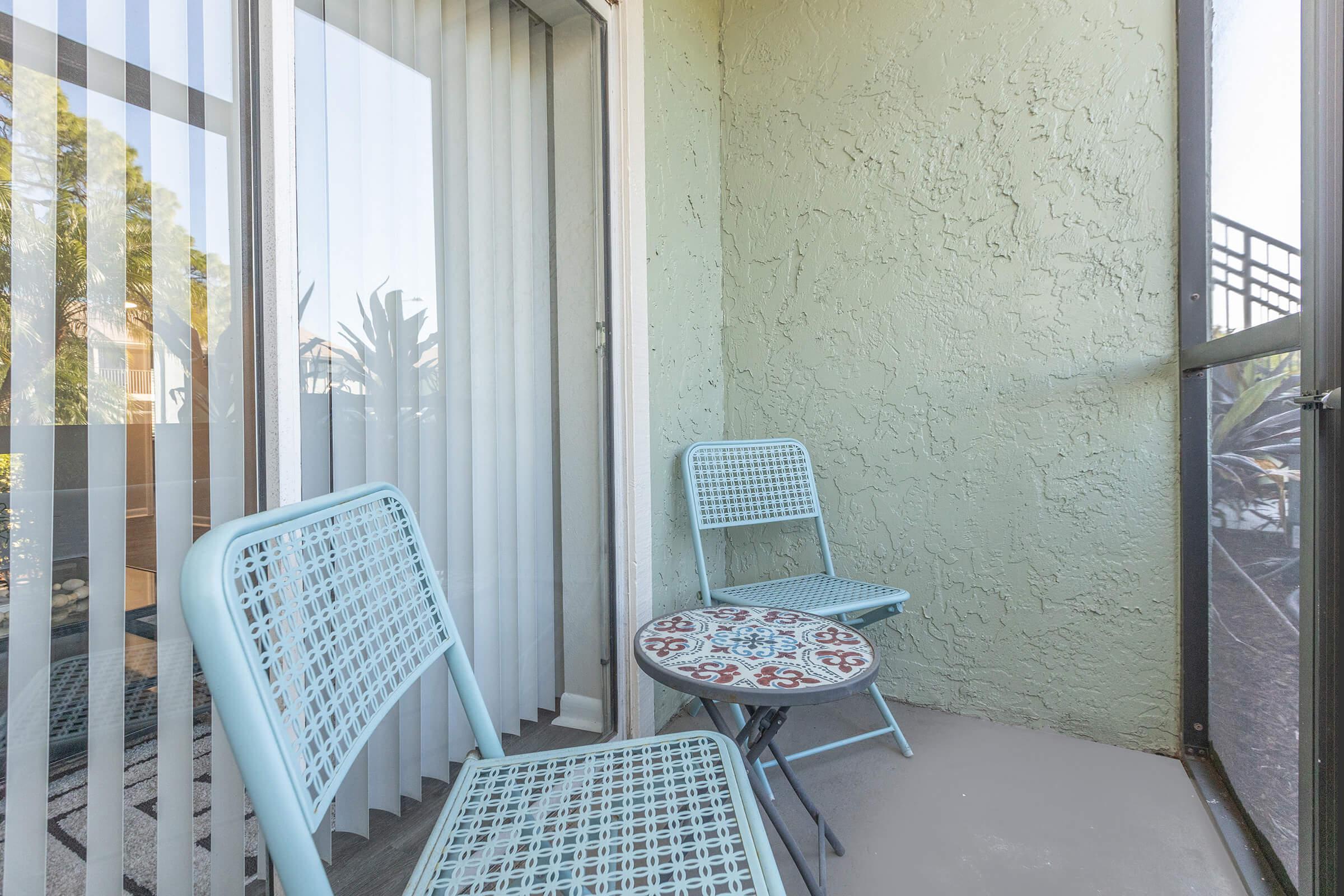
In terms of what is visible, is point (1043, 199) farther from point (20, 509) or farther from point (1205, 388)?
point (20, 509)

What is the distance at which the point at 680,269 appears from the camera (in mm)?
2293

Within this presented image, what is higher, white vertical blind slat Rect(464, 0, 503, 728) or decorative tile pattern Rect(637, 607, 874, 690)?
white vertical blind slat Rect(464, 0, 503, 728)


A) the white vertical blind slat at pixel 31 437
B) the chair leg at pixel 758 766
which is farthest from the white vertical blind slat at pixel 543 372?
the white vertical blind slat at pixel 31 437

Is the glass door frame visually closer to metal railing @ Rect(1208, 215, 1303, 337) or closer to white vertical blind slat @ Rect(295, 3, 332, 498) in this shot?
metal railing @ Rect(1208, 215, 1303, 337)

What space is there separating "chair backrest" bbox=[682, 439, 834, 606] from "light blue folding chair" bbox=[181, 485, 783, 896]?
113 centimetres

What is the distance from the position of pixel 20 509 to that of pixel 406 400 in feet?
2.18

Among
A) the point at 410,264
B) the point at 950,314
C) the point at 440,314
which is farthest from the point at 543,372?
the point at 950,314

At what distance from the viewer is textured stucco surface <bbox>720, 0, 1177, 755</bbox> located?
6.61 ft

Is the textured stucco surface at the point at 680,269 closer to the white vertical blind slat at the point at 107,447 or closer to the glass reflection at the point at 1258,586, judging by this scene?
the white vertical blind slat at the point at 107,447

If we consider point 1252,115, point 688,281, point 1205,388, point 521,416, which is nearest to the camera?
point 1252,115

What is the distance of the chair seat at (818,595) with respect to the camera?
6.21 ft

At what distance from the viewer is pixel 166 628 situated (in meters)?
0.91

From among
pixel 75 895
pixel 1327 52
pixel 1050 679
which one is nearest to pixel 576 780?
pixel 75 895

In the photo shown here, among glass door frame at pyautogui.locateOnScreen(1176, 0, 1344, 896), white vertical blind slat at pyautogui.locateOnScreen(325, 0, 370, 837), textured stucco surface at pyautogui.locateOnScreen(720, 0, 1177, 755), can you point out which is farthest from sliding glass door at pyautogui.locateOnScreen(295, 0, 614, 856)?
glass door frame at pyautogui.locateOnScreen(1176, 0, 1344, 896)
